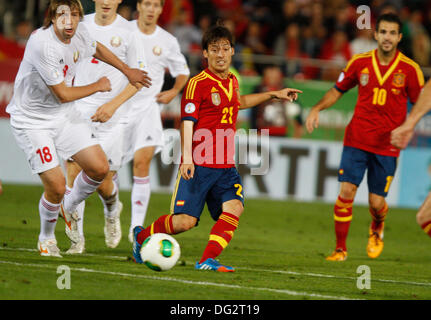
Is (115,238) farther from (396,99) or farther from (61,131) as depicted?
(396,99)

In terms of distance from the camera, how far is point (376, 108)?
29.9 ft

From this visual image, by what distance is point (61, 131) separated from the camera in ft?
24.9

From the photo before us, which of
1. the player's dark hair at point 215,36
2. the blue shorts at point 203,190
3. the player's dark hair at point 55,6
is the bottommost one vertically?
the blue shorts at point 203,190

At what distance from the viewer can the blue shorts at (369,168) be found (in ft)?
29.9

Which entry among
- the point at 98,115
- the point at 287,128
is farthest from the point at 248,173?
the point at 98,115

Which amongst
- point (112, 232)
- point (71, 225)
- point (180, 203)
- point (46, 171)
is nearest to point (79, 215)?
point (71, 225)

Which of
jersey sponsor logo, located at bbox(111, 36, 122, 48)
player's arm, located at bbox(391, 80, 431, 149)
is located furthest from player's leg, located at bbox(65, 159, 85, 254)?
player's arm, located at bbox(391, 80, 431, 149)

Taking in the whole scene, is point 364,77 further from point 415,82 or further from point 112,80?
point 112,80

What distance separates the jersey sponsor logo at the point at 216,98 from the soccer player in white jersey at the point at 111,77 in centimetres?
227

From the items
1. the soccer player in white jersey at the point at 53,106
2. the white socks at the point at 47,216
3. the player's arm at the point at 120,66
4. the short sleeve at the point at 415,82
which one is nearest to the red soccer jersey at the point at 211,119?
the soccer player in white jersey at the point at 53,106

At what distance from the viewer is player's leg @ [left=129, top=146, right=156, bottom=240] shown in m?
9.55

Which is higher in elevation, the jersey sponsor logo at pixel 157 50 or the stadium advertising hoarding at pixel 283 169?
Result: the jersey sponsor logo at pixel 157 50

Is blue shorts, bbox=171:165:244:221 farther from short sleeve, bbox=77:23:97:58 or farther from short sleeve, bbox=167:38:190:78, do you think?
short sleeve, bbox=167:38:190:78

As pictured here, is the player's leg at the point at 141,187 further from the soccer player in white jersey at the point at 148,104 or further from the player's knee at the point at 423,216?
the player's knee at the point at 423,216
